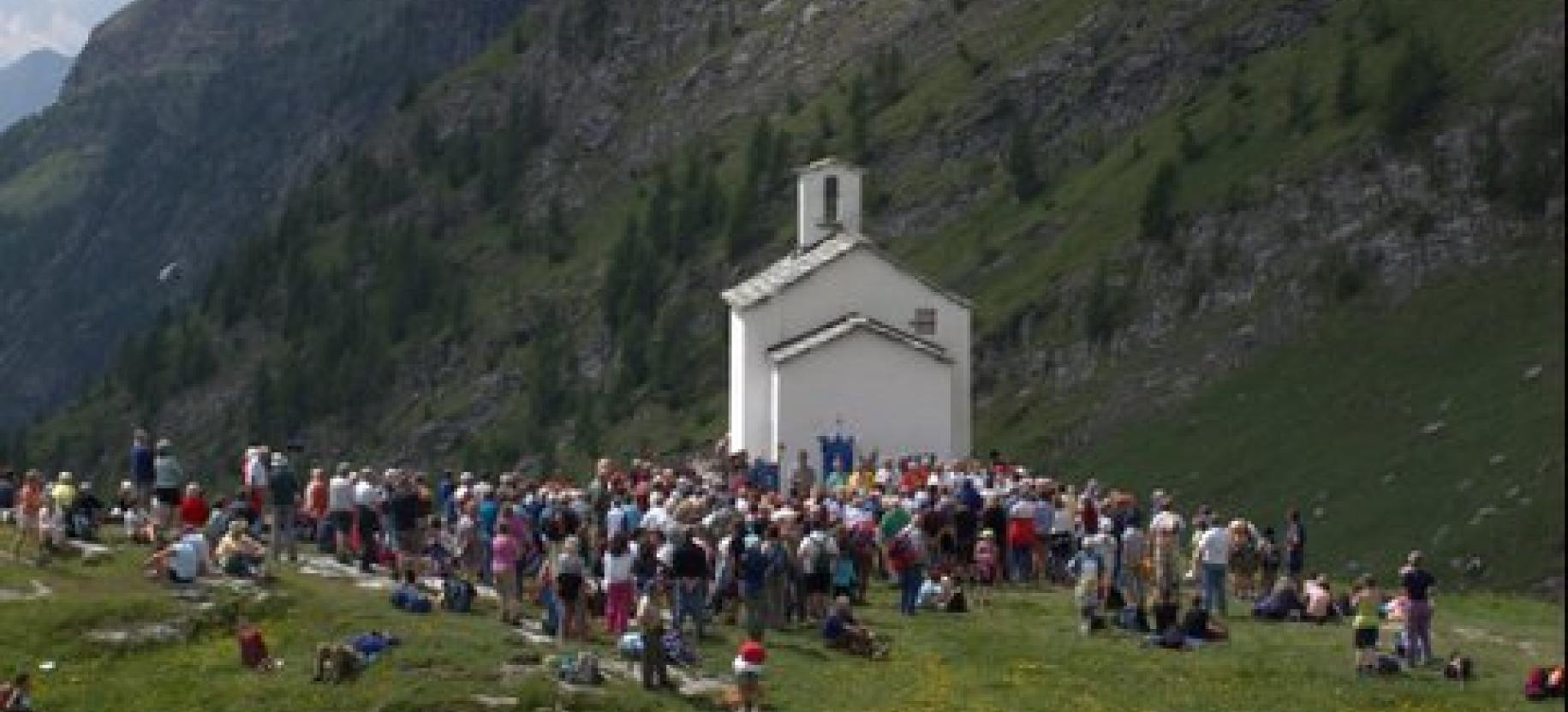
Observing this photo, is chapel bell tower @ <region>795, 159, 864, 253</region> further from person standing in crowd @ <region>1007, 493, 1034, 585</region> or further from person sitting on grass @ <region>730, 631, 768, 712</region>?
person sitting on grass @ <region>730, 631, 768, 712</region>

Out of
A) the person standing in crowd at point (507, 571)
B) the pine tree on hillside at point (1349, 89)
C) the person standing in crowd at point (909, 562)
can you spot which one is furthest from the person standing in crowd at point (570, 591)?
the pine tree on hillside at point (1349, 89)

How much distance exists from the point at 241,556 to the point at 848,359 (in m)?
32.6

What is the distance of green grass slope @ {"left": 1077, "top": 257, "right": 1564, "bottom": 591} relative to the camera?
88812 millimetres

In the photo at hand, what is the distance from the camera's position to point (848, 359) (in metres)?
81.2

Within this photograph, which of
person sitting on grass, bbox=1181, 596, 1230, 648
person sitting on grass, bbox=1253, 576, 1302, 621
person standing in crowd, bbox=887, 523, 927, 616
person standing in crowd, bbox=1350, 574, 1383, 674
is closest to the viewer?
person standing in crowd, bbox=1350, 574, 1383, 674

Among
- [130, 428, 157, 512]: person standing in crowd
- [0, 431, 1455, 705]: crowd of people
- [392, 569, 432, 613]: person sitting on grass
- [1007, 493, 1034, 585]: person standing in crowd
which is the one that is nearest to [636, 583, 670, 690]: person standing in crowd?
[0, 431, 1455, 705]: crowd of people

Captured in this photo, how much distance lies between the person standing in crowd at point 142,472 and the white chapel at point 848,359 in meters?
24.4

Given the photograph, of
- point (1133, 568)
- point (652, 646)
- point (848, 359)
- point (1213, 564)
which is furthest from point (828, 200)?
point (652, 646)

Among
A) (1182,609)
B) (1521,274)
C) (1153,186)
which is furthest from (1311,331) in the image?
(1182,609)

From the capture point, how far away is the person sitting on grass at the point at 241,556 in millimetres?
51750

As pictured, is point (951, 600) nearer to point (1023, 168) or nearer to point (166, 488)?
point (166, 488)

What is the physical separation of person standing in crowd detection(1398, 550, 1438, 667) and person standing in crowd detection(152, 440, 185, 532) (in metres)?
26.2

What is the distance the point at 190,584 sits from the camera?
166 ft

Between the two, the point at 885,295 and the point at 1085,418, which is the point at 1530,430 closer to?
the point at 885,295
